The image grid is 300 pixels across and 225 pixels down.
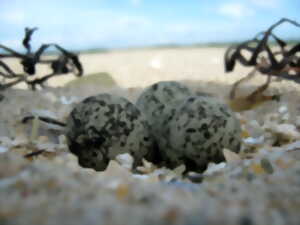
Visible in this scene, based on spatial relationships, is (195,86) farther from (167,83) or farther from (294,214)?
(294,214)

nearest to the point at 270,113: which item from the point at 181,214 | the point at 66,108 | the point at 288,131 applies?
the point at 288,131

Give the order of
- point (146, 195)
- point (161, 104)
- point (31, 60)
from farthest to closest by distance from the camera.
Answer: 1. point (31, 60)
2. point (161, 104)
3. point (146, 195)

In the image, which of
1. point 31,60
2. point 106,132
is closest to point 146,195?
point 106,132

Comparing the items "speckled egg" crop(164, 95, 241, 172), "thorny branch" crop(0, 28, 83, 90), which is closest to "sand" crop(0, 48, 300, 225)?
"speckled egg" crop(164, 95, 241, 172)

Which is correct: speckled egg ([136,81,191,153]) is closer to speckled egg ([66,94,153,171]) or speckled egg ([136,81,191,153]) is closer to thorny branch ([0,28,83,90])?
speckled egg ([66,94,153,171])

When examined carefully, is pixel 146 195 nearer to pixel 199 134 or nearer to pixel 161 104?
pixel 199 134

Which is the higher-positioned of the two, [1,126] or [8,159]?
[8,159]

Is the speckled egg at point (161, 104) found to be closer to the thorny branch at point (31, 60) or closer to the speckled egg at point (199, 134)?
the speckled egg at point (199, 134)
